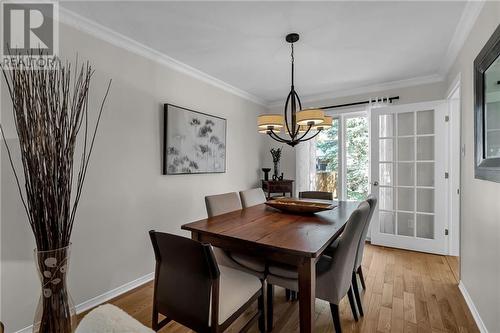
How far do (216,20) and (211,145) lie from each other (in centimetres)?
161

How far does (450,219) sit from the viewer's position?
321 centimetres

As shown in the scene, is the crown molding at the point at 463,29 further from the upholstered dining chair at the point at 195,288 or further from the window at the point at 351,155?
the upholstered dining chair at the point at 195,288

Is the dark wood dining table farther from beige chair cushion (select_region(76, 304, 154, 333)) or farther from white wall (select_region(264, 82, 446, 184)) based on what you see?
white wall (select_region(264, 82, 446, 184))

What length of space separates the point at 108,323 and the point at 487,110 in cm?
240

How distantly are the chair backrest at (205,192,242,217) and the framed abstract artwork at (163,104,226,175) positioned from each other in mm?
763

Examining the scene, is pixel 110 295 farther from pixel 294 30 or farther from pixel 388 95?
pixel 388 95

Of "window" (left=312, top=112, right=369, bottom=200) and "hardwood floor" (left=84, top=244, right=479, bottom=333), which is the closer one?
"hardwood floor" (left=84, top=244, right=479, bottom=333)

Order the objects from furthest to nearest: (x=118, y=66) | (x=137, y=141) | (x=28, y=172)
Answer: (x=137, y=141), (x=118, y=66), (x=28, y=172)

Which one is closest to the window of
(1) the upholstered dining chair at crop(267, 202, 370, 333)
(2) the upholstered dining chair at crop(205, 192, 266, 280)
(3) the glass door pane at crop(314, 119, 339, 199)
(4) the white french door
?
(3) the glass door pane at crop(314, 119, 339, 199)

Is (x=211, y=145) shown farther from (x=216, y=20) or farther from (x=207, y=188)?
(x=216, y=20)

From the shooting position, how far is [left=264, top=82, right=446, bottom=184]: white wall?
3.36 metres

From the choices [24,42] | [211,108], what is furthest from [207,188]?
[24,42]

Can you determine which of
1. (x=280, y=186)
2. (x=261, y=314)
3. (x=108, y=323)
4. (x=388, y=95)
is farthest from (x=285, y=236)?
(x=388, y=95)

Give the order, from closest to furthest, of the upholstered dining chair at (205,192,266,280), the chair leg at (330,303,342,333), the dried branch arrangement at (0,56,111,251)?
the dried branch arrangement at (0,56,111,251), the chair leg at (330,303,342,333), the upholstered dining chair at (205,192,266,280)
